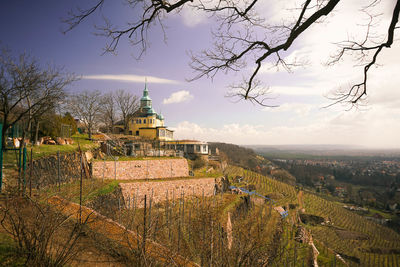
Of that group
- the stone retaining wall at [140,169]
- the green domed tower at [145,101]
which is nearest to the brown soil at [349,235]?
the stone retaining wall at [140,169]

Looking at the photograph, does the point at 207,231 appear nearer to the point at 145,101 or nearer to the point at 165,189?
the point at 165,189

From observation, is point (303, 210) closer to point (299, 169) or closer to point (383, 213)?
point (383, 213)

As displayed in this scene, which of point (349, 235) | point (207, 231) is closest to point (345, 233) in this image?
point (349, 235)

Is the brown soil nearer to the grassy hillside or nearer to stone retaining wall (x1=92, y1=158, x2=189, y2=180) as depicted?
the grassy hillside

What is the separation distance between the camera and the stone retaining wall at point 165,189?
13.9m

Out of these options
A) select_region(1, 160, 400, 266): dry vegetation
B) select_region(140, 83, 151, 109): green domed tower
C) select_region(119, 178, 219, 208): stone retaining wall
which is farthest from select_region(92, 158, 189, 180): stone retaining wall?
select_region(140, 83, 151, 109): green domed tower

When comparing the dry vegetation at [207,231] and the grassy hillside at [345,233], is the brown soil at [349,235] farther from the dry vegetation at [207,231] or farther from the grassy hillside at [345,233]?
the dry vegetation at [207,231]

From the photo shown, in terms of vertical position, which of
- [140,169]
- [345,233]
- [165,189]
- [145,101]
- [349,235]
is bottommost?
[349,235]

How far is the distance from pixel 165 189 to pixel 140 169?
273 cm

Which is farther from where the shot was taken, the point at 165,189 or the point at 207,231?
the point at 165,189

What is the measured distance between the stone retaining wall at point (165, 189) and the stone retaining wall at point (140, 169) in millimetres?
1776

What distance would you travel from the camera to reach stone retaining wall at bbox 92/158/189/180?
14.4m

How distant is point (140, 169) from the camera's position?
1683cm

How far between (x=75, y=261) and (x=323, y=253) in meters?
23.0
